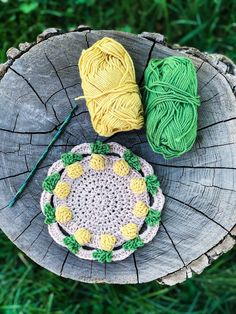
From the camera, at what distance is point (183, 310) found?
1.86 m

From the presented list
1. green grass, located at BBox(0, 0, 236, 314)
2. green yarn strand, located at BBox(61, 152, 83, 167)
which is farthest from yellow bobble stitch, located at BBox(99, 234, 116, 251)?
green grass, located at BBox(0, 0, 236, 314)

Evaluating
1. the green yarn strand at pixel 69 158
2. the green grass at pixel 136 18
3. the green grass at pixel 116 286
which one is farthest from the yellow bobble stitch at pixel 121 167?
the green grass at pixel 136 18

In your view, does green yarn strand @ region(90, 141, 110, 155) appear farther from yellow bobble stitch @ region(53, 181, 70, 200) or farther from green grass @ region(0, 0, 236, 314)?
green grass @ region(0, 0, 236, 314)

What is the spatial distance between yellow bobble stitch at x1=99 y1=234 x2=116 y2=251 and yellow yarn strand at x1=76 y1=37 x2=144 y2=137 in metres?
0.28

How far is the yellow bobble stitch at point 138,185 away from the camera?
4.58 ft

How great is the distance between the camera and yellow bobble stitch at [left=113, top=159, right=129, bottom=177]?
1.39m

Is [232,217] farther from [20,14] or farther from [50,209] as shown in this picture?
[20,14]

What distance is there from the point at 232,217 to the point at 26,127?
0.59 meters

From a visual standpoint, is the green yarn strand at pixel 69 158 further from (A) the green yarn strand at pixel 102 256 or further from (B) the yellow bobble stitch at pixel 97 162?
(A) the green yarn strand at pixel 102 256

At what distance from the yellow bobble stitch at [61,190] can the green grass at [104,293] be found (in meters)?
0.50

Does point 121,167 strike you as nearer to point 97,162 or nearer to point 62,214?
point 97,162

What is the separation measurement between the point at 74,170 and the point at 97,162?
0.21 ft

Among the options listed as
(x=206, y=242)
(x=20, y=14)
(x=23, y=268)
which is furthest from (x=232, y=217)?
(x=20, y=14)

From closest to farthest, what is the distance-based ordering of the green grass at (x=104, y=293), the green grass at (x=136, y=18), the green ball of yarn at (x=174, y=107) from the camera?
the green ball of yarn at (x=174, y=107)
the green grass at (x=104, y=293)
the green grass at (x=136, y=18)
